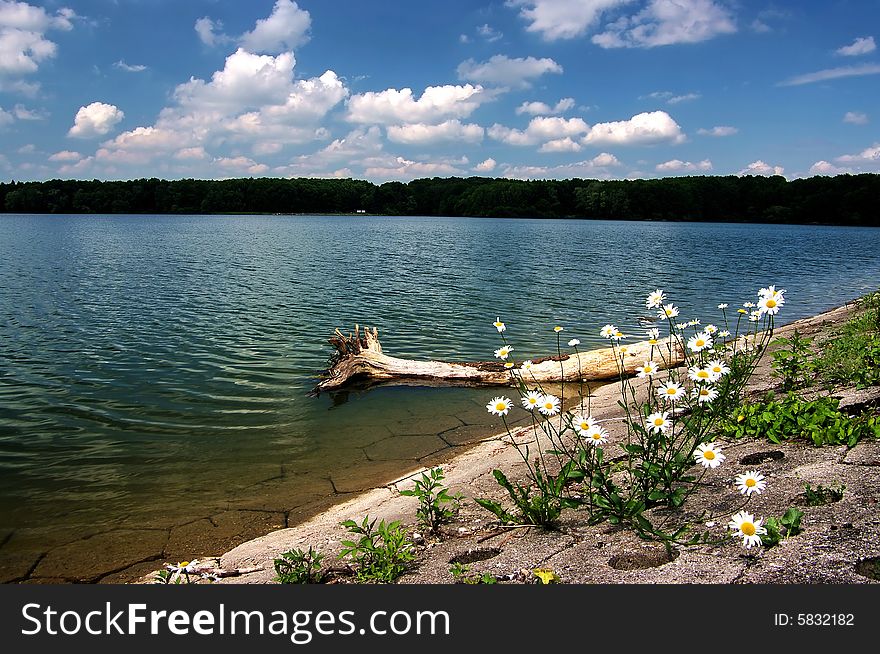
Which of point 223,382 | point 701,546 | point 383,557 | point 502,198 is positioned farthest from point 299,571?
point 502,198

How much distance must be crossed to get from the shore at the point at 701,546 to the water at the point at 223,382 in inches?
65.5

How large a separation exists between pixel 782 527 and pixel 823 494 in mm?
567

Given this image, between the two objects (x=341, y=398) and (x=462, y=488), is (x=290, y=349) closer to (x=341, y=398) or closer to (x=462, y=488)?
(x=341, y=398)

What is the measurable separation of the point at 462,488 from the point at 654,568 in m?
2.73

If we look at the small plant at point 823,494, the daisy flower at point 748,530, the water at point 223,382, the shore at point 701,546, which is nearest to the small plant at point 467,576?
the shore at point 701,546

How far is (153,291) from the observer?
23750 mm

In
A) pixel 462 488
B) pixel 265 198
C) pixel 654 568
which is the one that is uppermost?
pixel 265 198

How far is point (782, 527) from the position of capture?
3500 mm

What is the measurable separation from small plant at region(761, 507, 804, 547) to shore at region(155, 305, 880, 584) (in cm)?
5

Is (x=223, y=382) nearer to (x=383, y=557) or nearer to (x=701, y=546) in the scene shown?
(x=383, y=557)

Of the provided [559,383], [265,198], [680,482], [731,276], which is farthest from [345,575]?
[265,198]

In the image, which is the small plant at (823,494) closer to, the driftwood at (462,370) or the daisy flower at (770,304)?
the daisy flower at (770,304)

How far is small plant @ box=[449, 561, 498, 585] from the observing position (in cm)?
351

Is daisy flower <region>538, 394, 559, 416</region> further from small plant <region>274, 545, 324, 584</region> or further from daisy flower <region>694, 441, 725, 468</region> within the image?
small plant <region>274, 545, 324, 584</region>
